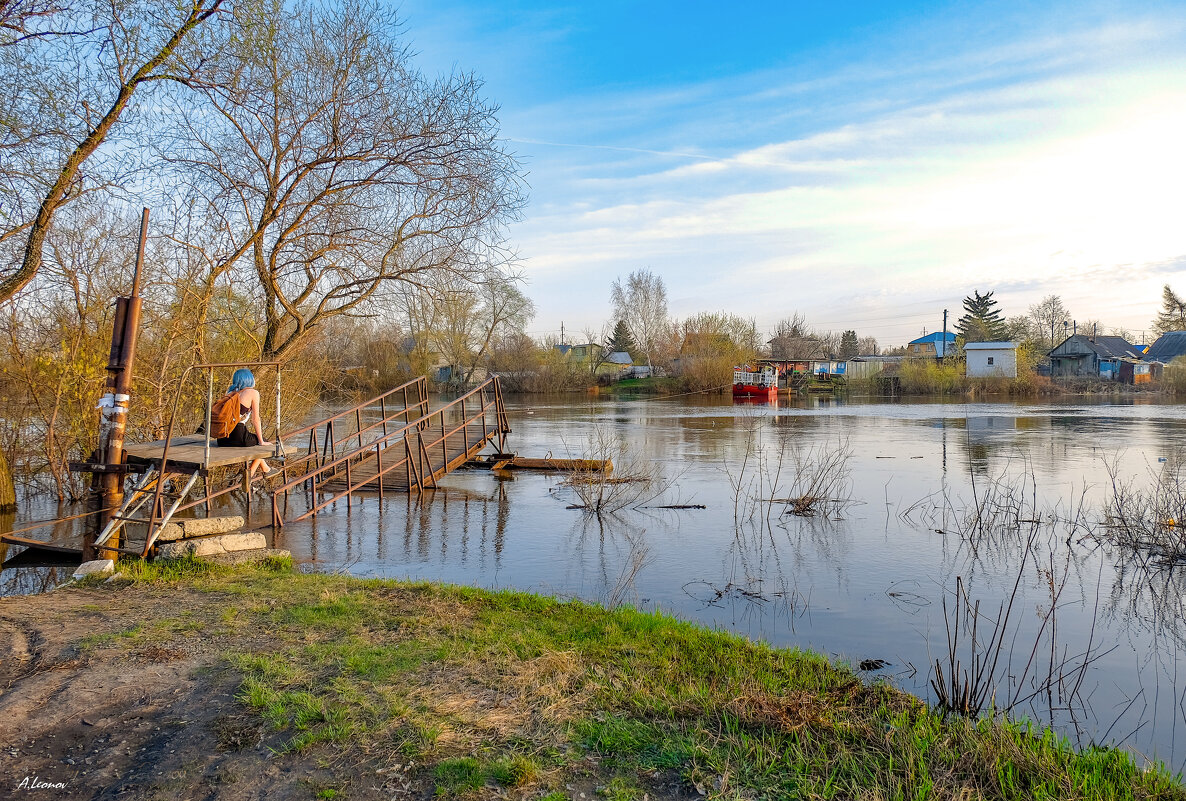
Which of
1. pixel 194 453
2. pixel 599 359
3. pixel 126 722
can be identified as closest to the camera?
pixel 126 722

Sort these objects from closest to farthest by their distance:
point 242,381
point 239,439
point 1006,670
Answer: point 1006,670, point 239,439, point 242,381

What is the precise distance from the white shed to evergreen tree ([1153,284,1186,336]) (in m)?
33.3

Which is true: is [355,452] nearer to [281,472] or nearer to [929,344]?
[281,472]

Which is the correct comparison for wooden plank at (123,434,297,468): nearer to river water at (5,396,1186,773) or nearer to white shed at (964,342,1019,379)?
river water at (5,396,1186,773)

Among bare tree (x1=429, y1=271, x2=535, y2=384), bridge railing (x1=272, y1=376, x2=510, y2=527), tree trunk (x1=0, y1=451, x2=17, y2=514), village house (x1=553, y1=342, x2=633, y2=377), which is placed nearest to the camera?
tree trunk (x1=0, y1=451, x2=17, y2=514)

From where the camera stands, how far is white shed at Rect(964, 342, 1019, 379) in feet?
205

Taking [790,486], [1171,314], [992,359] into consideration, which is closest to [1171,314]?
[1171,314]

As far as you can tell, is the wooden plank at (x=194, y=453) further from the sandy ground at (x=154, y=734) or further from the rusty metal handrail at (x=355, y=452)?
the rusty metal handrail at (x=355, y=452)

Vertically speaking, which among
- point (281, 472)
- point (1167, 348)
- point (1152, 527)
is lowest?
point (1152, 527)

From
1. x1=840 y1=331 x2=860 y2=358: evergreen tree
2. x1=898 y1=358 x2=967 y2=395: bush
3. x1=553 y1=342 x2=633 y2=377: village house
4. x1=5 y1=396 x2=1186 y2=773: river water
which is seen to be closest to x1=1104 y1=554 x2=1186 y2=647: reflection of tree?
x1=5 y1=396 x2=1186 y2=773: river water

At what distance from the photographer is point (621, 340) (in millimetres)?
96812

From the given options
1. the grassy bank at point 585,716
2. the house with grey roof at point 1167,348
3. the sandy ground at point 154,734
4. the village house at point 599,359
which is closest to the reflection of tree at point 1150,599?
the grassy bank at point 585,716

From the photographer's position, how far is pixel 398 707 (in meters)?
4.15

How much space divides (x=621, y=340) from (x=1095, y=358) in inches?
2006
